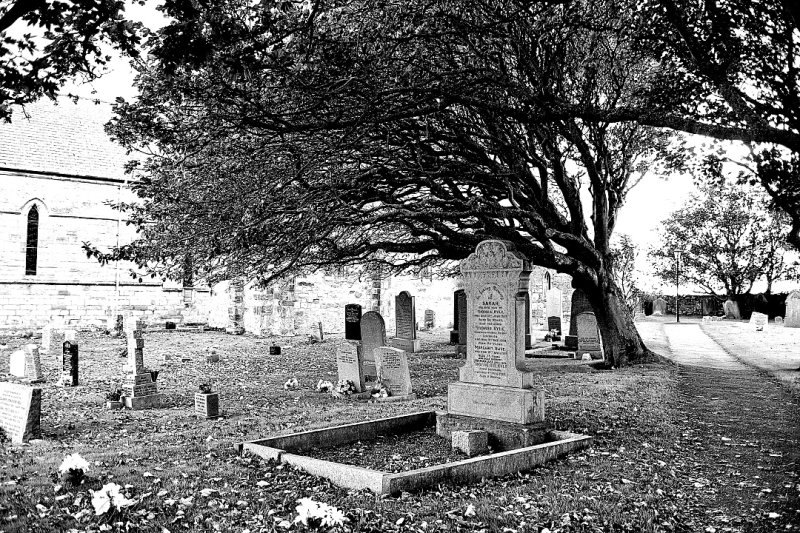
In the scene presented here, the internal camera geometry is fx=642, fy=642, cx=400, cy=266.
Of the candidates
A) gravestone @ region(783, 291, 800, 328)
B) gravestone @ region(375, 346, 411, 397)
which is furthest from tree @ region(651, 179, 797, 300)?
gravestone @ region(375, 346, 411, 397)

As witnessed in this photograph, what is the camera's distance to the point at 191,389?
13.1 m

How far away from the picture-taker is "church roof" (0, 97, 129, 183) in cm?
2747

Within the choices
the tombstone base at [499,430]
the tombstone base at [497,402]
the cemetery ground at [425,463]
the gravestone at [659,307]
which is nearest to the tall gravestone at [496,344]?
the tombstone base at [497,402]

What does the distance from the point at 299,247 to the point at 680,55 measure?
312 inches

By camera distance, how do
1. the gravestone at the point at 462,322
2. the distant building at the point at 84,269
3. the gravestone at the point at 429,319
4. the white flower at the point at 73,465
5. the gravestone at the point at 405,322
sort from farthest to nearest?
the gravestone at the point at 429,319, the distant building at the point at 84,269, the gravestone at the point at 405,322, the gravestone at the point at 462,322, the white flower at the point at 73,465

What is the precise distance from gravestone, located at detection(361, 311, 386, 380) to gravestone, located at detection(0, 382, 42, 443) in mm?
7382

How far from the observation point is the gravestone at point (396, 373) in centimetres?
1218

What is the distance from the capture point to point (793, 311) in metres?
31.7

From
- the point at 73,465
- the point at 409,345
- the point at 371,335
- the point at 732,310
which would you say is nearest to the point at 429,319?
the point at 409,345

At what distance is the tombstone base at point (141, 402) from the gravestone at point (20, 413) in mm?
2641

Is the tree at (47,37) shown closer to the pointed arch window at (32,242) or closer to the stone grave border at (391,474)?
the stone grave border at (391,474)

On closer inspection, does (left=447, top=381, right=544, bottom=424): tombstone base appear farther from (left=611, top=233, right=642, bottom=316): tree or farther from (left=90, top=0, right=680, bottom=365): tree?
(left=611, top=233, right=642, bottom=316): tree

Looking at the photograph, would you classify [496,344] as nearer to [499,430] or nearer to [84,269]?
[499,430]

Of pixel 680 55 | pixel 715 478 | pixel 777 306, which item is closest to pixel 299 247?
pixel 680 55
